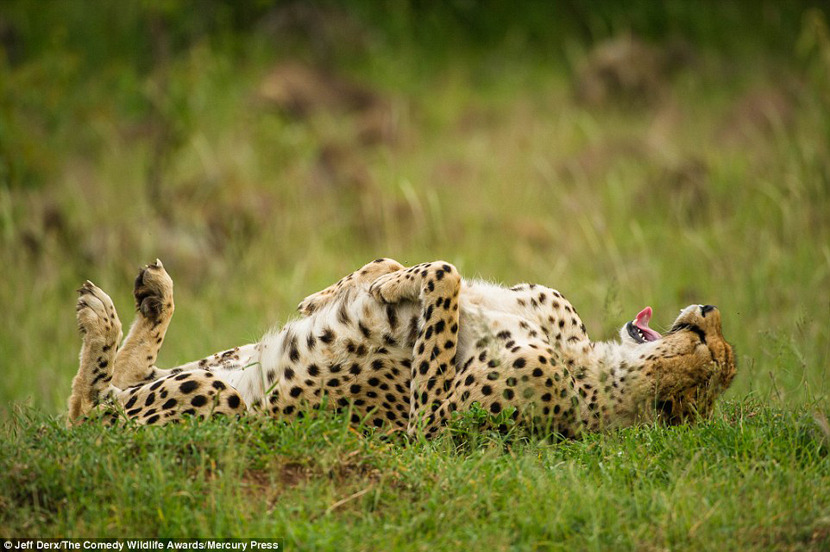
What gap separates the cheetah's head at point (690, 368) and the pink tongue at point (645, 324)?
16cm

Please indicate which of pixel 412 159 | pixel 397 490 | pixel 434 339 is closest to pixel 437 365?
pixel 434 339

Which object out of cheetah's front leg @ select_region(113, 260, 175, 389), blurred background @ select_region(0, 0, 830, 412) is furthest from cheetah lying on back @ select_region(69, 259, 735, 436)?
blurred background @ select_region(0, 0, 830, 412)

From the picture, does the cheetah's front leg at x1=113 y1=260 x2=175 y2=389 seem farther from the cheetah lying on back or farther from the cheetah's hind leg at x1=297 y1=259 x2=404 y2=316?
the cheetah's hind leg at x1=297 y1=259 x2=404 y2=316

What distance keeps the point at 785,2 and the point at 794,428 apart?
1077 centimetres

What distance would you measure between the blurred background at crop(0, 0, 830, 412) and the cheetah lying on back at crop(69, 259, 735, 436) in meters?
0.60

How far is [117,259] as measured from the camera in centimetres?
852

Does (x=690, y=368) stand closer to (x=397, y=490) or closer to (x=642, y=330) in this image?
(x=642, y=330)

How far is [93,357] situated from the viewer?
4.44 meters

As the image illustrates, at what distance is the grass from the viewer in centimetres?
313

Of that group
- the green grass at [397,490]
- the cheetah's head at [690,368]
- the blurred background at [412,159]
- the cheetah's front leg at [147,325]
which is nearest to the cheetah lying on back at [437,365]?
the cheetah's head at [690,368]

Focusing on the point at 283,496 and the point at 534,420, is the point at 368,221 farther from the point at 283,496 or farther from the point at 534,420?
the point at 283,496

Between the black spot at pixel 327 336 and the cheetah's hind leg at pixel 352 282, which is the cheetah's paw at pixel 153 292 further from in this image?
the black spot at pixel 327 336

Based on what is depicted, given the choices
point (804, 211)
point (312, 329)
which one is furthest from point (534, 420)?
point (804, 211)

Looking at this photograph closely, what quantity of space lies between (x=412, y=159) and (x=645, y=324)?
7.11 metres
